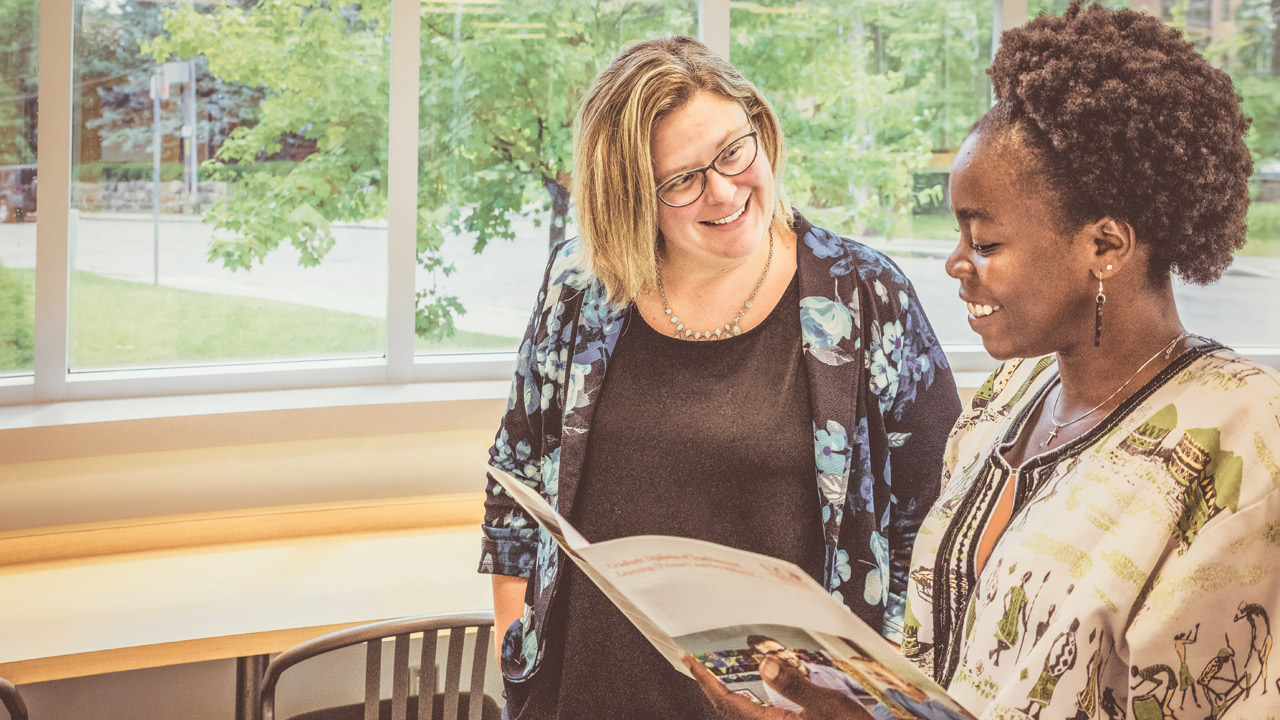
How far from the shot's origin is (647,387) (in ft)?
4.79

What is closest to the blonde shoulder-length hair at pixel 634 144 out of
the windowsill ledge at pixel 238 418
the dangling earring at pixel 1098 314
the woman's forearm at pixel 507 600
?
the woman's forearm at pixel 507 600

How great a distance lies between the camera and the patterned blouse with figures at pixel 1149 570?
2.33 feet

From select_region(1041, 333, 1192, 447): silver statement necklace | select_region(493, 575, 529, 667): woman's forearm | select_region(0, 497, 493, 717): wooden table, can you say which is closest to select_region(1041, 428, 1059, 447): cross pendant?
select_region(1041, 333, 1192, 447): silver statement necklace

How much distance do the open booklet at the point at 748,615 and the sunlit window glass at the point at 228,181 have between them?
2.71 metres

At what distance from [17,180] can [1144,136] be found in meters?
3.00

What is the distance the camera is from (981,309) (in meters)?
0.95

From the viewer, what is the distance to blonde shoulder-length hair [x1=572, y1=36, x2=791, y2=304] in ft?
4.74

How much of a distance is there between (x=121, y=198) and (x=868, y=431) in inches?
99.7

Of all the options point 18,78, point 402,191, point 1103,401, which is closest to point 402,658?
point 1103,401

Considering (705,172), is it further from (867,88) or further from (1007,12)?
(1007,12)

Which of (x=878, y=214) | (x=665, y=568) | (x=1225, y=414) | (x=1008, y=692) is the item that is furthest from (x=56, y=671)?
(x=878, y=214)

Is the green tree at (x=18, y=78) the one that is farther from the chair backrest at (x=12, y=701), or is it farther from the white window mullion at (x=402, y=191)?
the chair backrest at (x=12, y=701)

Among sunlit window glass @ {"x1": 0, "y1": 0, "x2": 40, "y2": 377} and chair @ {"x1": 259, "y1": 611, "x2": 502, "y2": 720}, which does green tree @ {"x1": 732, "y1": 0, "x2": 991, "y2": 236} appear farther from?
chair @ {"x1": 259, "y1": 611, "x2": 502, "y2": 720}

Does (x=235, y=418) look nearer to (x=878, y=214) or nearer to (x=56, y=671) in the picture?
(x=56, y=671)
